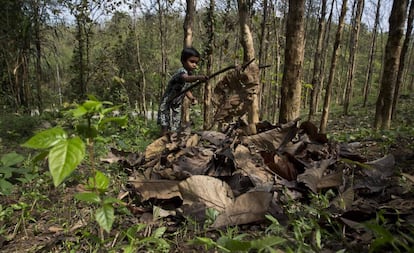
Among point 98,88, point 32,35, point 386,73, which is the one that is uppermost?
point 32,35

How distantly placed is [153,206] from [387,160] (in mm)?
1500

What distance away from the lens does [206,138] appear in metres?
2.43

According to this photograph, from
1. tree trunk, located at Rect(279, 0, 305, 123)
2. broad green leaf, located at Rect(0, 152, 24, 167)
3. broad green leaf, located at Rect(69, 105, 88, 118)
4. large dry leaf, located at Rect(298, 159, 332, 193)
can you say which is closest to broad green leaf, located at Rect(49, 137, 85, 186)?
broad green leaf, located at Rect(69, 105, 88, 118)

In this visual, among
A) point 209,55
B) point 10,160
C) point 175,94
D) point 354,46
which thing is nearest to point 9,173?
point 10,160

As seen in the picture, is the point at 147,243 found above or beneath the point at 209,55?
beneath

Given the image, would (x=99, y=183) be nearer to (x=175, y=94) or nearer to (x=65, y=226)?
(x=65, y=226)

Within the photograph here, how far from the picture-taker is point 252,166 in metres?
1.97

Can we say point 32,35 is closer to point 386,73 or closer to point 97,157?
point 97,157

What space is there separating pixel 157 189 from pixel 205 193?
1.07ft

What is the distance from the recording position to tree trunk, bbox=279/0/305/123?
291 cm

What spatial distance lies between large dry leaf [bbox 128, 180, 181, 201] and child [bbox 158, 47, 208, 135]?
2069 millimetres

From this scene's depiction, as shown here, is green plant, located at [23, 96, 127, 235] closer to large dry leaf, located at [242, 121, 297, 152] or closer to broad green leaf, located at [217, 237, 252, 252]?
broad green leaf, located at [217, 237, 252, 252]

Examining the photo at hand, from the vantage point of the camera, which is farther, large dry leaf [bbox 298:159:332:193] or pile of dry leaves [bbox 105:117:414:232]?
large dry leaf [bbox 298:159:332:193]

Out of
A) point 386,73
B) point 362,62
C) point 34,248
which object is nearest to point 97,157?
point 34,248
